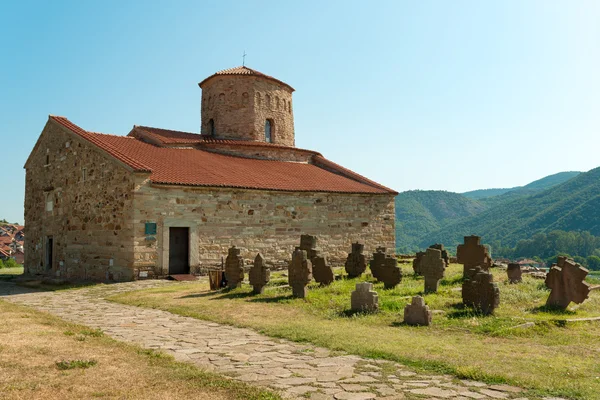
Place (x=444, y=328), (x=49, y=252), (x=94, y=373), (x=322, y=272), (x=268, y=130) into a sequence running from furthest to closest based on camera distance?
(x=268, y=130), (x=49, y=252), (x=322, y=272), (x=444, y=328), (x=94, y=373)

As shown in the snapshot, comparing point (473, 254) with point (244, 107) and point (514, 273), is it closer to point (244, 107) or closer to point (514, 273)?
point (514, 273)

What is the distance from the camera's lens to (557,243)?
72438 mm

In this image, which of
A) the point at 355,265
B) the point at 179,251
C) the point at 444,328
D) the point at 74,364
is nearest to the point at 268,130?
the point at 179,251

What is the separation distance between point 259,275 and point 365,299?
11.6 ft

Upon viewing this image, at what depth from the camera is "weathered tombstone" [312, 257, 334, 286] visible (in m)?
13.3

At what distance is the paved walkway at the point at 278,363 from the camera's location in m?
4.86

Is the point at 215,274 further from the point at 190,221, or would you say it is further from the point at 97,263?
the point at 97,263

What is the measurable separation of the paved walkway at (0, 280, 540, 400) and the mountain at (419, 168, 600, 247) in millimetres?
90397

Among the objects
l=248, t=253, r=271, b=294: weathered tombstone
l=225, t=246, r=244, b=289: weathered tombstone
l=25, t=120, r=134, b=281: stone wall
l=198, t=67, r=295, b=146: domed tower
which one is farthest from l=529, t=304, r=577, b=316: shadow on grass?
l=198, t=67, r=295, b=146: domed tower

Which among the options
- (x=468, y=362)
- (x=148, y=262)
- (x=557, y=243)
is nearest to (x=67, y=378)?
(x=468, y=362)

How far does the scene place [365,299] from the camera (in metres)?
9.79

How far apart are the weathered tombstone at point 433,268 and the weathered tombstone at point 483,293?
5.82 ft

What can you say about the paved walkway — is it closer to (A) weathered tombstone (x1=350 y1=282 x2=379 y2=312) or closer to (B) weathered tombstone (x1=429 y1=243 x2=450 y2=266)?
(A) weathered tombstone (x1=350 y1=282 x2=379 y2=312)

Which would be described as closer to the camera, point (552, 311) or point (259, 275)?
point (552, 311)
